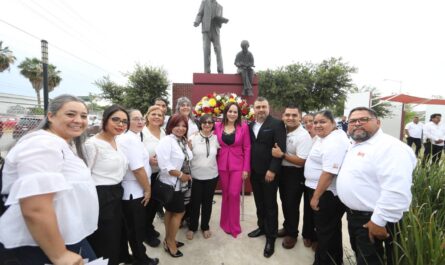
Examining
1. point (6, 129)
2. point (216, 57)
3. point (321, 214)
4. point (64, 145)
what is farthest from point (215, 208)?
point (6, 129)

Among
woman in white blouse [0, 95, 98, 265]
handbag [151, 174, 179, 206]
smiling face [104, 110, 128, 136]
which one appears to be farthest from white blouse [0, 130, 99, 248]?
handbag [151, 174, 179, 206]

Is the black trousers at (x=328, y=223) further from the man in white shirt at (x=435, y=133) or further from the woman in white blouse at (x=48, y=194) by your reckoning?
the man in white shirt at (x=435, y=133)

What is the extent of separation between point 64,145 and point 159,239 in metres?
2.47

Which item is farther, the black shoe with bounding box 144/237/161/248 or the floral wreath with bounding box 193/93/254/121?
the floral wreath with bounding box 193/93/254/121

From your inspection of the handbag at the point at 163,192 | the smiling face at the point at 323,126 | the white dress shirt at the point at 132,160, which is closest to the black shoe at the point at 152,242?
the handbag at the point at 163,192

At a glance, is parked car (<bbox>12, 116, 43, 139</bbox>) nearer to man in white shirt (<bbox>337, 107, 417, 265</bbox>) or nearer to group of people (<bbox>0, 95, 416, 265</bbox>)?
group of people (<bbox>0, 95, 416, 265</bbox>)

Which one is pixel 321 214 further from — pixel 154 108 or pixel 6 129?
pixel 6 129

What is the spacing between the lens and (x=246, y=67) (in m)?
5.45

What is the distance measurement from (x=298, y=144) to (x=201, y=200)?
5.04 feet

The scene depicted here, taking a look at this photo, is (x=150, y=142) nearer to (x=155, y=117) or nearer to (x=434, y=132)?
(x=155, y=117)

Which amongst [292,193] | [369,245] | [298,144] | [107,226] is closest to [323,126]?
[298,144]

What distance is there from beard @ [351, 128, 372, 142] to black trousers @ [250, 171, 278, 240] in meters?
1.30

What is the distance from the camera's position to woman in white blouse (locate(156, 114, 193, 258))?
9.10ft

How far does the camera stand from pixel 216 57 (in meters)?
6.55
